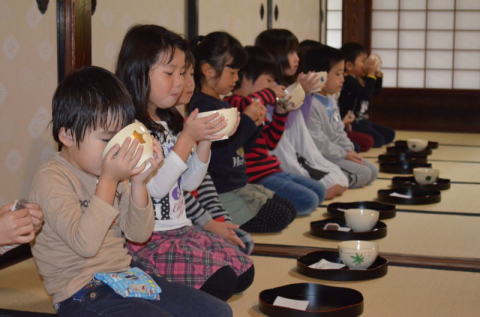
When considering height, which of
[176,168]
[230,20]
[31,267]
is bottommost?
[31,267]

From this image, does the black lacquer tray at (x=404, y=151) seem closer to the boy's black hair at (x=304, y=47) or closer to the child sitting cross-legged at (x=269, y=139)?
the boy's black hair at (x=304, y=47)

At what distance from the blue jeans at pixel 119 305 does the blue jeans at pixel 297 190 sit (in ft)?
5.96

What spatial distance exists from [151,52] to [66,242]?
88 cm

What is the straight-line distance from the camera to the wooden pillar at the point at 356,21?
8508mm

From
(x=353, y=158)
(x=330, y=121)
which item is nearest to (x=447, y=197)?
(x=353, y=158)

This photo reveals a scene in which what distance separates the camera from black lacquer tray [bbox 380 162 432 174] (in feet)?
17.1

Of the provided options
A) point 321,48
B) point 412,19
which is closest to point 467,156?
point 321,48

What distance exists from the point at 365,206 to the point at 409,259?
2.81 feet

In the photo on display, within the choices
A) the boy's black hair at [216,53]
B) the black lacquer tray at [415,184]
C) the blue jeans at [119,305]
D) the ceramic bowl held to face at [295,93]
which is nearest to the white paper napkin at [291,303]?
the blue jeans at [119,305]

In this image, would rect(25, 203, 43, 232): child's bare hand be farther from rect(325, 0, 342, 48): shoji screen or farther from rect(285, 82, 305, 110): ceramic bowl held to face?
rect(325, 0, 342, 48): shoji screen

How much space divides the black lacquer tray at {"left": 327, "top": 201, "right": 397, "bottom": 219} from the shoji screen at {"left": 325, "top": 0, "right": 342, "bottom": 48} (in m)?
4.87

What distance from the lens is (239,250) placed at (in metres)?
2.80

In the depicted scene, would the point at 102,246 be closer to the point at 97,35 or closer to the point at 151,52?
the point at 151,52

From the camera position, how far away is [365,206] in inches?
156
